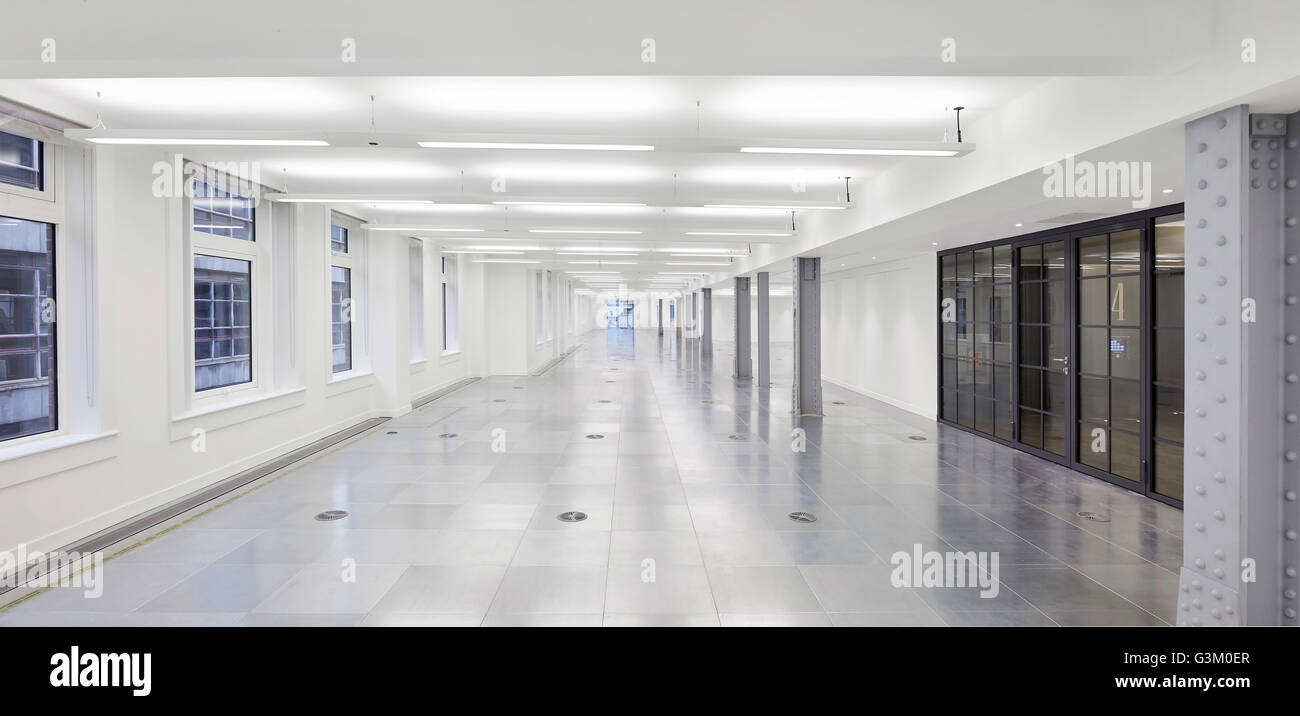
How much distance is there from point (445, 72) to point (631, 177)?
4.41m

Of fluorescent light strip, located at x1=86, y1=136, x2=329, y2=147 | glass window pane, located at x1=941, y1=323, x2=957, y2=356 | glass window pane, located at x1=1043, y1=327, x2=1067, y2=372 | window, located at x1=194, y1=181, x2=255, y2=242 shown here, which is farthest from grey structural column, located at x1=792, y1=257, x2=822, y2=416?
fluorescent light strip, located at x1=86, y1=136, x2=329, y2=147

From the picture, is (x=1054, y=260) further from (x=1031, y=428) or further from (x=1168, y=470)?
(x=1168, y=470)

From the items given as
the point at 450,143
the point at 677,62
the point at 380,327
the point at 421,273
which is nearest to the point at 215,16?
the point at 450,143

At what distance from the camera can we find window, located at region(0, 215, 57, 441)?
5234mm

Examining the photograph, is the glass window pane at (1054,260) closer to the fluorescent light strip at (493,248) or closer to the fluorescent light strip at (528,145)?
the fluorescent light strip at (528,145)

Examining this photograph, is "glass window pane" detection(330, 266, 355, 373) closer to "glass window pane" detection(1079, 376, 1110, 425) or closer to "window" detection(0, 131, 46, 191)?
"window" detection(0, 131, 46, 191)

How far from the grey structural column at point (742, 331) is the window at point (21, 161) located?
15.5 meters

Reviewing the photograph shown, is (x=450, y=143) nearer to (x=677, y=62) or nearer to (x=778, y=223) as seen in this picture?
(x=677, y=62)

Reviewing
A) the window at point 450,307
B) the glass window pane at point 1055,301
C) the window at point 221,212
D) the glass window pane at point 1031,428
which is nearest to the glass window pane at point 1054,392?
the glass window pane at point 1031,428

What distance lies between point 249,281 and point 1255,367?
9673 millimetres

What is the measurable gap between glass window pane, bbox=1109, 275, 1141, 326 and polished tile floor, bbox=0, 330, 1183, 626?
1919mm

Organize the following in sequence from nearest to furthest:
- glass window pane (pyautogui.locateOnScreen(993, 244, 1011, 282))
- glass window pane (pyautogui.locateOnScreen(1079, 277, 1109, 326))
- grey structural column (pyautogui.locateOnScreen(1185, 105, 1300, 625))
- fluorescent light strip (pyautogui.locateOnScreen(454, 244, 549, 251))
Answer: grey structural column (pyautogui.locateOnScreen(1185, 105, 1300, 625)), glass window pane (pyautogui.locateOnScreen(1079, 277, 1109, 326)), glass window pane (pyautogui.locateOnScreen(993, 244, 1011, 282)), fluorescent light strip (pyautogui.locateOnScreen(454, 244, 549, 251))

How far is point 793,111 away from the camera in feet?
18.0

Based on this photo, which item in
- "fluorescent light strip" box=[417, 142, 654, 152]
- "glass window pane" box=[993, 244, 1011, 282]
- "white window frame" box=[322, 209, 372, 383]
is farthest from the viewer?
"white window frame" box=[322, 209, 372, 383]
